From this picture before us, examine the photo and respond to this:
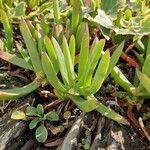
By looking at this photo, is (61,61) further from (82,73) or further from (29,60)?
(29,60)

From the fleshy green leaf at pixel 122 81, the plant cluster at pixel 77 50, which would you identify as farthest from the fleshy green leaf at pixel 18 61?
the fleshy green leaf at pixel 122 81

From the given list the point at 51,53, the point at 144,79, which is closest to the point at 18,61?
the point at 51,53

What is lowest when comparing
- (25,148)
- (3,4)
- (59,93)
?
(25,148)

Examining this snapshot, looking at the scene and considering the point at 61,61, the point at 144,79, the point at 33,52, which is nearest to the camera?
the point at 144,79

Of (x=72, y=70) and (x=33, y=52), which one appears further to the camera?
(x=33, y=52)

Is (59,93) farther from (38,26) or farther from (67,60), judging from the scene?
(38,26)

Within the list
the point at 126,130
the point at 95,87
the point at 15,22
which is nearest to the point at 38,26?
the point at 15,22

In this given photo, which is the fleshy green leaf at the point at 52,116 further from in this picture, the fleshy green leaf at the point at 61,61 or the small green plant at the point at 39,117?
the fleshy green leaf at the point at 61,61
